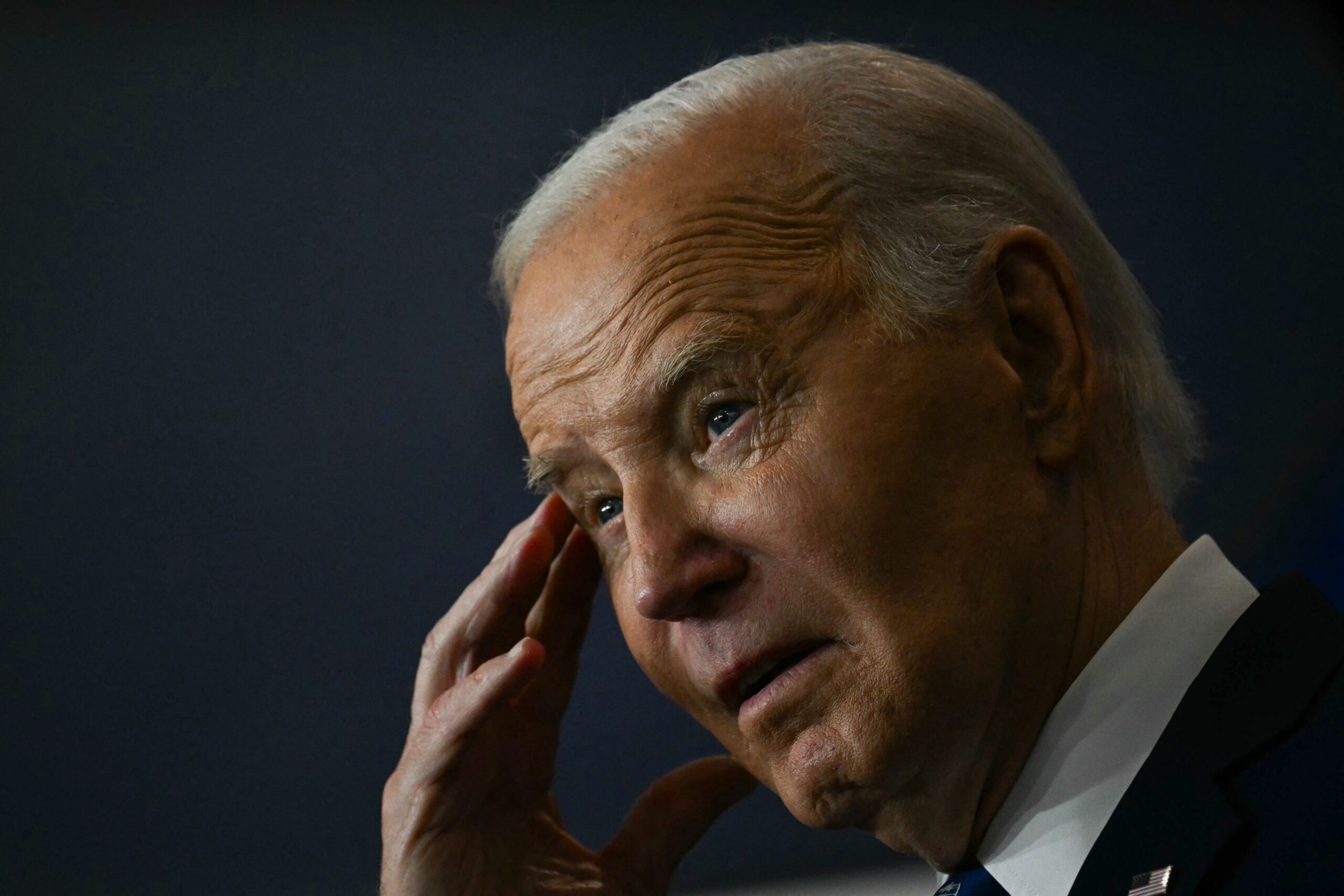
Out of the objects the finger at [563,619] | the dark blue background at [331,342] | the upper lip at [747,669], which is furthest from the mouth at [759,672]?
the dark blue background at [331,342]

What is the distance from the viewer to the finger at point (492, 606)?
167 cm

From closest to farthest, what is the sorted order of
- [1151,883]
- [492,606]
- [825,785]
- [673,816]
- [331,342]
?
[1151,883]
[825,785]
[492,606]
[673,816]
[331,342]

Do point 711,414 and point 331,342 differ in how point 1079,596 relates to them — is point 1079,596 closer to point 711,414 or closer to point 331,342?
point 711,414

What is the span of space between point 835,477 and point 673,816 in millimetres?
784

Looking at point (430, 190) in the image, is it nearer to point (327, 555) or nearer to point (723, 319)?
point (327, 555)

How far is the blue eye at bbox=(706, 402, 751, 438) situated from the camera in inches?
50.6

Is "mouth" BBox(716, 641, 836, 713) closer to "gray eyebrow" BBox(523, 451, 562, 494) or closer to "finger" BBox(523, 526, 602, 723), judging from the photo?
"gray eyebrow" BBox(523, 451, 562, 494)

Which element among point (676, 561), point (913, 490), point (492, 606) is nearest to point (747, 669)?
point (676, 561)

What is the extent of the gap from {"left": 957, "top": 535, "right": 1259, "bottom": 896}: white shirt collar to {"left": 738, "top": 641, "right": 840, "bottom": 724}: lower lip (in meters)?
0.28

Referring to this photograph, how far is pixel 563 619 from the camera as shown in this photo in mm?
1772

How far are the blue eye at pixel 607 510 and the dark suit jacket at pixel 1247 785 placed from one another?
2.19 feet

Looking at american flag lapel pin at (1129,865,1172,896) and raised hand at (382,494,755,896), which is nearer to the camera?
american flag lapel pin at (1129,865,1172,896)

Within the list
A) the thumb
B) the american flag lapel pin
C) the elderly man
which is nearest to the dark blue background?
the thumb

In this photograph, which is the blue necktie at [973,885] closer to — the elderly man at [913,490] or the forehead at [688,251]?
the elderly man at [913,490]
